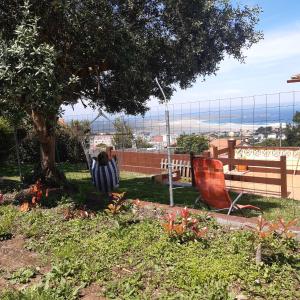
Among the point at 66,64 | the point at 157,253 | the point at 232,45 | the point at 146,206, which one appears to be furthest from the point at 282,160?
the point at 157,253

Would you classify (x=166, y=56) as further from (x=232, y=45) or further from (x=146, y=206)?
(x=146, y=206)

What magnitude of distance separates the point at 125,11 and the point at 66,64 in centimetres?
130

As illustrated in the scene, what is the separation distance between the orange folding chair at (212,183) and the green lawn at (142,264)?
1.34 metres

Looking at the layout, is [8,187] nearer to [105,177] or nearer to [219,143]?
[105,177]

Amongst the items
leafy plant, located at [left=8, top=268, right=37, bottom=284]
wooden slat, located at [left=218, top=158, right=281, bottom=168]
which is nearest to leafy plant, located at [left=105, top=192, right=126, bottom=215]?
leafy plant, located at [left=8, top=268, right=37, bottom=284]

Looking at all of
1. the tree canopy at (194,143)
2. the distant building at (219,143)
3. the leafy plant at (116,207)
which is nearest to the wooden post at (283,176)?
the leafy plant at (116,207)

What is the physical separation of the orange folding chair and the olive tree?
1.75 m

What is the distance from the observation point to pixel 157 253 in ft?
15.6

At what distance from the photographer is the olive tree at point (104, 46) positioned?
5.54m

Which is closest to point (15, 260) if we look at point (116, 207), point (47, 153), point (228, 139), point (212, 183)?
point (116, 207)

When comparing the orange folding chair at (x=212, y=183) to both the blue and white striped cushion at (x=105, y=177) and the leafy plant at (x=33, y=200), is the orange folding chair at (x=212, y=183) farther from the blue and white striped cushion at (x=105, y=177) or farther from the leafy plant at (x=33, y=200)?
the leafy plant at (x=33, y=200)

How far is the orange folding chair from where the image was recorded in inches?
273

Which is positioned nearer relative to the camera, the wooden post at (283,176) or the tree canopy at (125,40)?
the tree canopy at (125,40)

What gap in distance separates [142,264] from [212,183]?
275 centimetres
